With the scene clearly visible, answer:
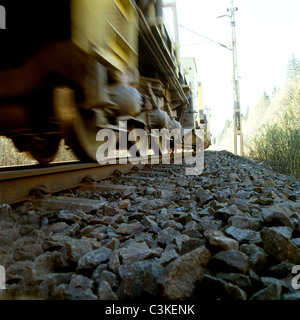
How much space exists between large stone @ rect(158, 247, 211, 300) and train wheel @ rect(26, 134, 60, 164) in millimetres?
3000

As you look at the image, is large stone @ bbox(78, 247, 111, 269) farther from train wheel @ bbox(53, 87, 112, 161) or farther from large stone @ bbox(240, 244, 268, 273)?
train wheel @ bbox(53, 87, 112, 161)

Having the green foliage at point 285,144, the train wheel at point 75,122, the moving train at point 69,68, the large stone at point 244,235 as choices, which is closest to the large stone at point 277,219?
the large stone at point 244,235

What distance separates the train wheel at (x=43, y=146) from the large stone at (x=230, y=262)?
303 cm

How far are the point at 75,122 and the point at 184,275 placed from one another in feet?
6.75

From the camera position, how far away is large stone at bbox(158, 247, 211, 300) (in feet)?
2.29

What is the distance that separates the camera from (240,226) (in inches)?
42.8

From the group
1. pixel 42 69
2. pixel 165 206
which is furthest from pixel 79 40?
pixel 165 206

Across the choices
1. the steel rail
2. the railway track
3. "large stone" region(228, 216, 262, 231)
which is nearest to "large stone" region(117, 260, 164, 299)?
the railway track

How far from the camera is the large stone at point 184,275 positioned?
70 centimetres

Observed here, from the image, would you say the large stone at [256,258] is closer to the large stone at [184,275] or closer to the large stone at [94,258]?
the large stone at [184,275]

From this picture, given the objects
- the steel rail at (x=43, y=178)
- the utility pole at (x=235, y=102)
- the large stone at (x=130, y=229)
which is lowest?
the large stone at (x=130, y=229)

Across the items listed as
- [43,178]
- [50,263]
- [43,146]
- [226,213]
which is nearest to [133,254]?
[50,263]

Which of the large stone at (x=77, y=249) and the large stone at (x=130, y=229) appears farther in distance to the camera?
the large stone at (x=130, y=229)

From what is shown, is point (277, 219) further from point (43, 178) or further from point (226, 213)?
point (43, 178)
